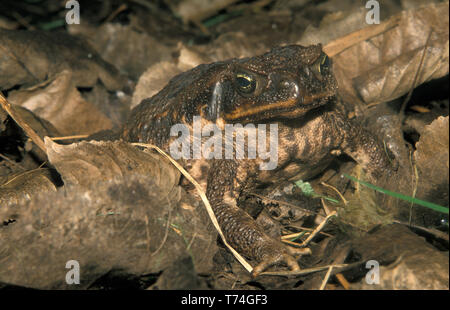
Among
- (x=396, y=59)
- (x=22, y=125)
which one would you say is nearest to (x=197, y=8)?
(x=396, y=59)

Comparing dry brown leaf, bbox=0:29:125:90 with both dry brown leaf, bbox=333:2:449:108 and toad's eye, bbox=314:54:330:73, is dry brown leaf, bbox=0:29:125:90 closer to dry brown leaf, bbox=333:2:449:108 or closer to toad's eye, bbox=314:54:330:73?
dry brown leaf, bbox=333:2:449:108

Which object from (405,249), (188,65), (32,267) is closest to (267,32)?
(188,65)

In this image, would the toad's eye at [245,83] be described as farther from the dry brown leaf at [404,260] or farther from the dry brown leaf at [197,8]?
the dry brown leaf at [197,8]

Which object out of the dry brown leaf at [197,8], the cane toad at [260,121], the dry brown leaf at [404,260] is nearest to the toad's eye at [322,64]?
the cane toad at [260,121]

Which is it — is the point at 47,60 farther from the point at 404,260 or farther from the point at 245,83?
the point at 404,260
